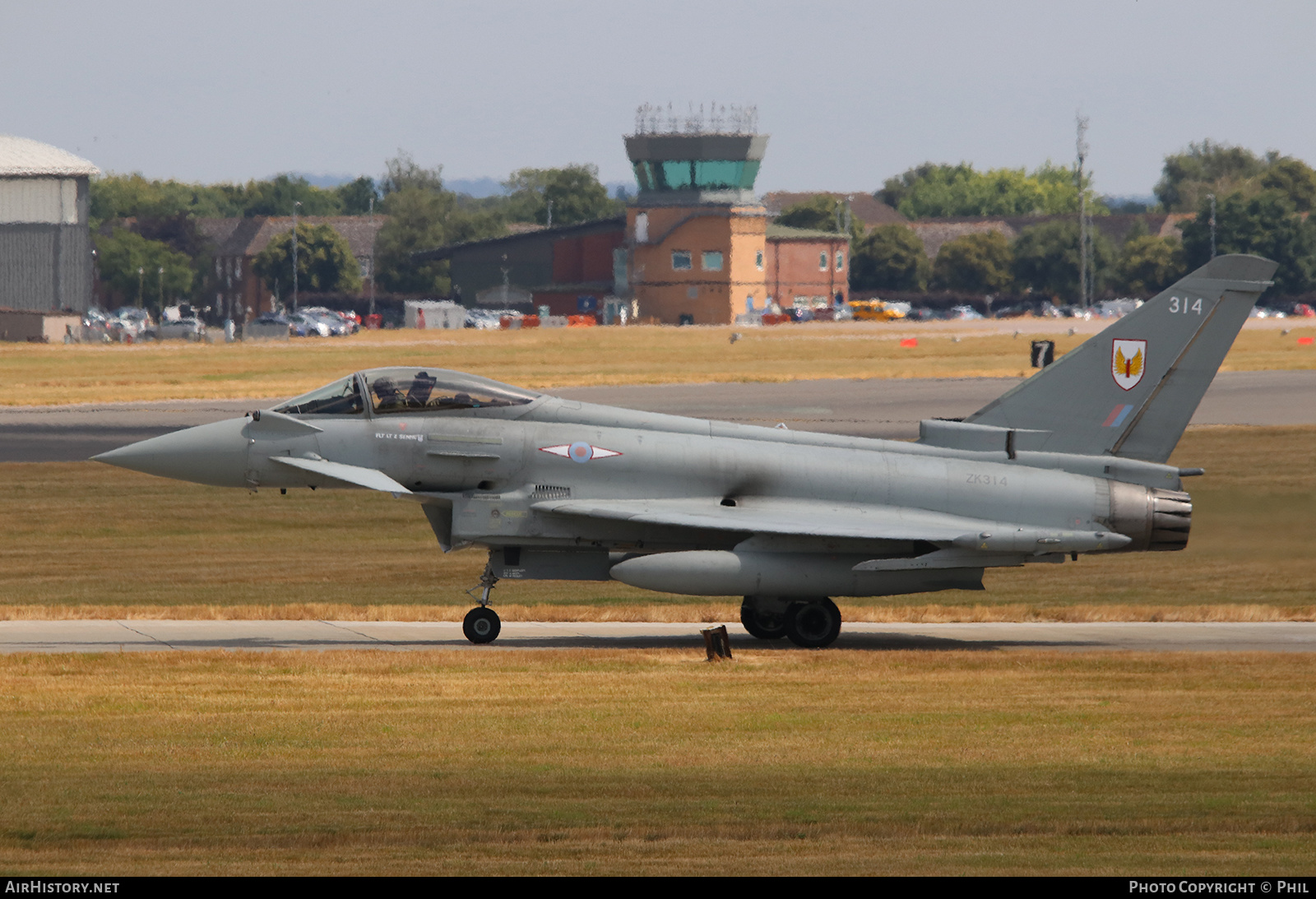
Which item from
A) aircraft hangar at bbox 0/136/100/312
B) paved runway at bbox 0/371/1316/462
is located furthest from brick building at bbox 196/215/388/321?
paved runway at bbox 0/371/1316/462

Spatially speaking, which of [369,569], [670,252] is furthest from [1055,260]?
[369,569]

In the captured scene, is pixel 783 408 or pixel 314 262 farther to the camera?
pixel 314 262

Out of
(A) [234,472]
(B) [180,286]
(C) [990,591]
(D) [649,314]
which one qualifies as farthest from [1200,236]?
(A) [234,472]

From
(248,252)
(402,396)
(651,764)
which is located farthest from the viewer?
(248,252)

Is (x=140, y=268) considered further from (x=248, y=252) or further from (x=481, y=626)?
(x=481, y=626)

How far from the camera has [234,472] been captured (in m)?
19.1

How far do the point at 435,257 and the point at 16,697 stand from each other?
148751 millimetres

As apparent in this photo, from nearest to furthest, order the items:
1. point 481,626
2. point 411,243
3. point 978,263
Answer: point 481,626
point 978,263
point 411,243

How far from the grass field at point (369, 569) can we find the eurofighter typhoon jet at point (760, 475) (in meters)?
2.31

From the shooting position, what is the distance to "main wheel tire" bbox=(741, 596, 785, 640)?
2011 centimetres

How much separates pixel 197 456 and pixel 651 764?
949 centimetres

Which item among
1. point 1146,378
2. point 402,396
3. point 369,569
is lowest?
point 369,569

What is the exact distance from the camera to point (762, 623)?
2017 centimetres

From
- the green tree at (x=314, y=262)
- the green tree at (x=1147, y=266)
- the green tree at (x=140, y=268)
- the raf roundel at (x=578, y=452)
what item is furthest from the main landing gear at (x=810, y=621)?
the green tree at (x=140, y=268)
